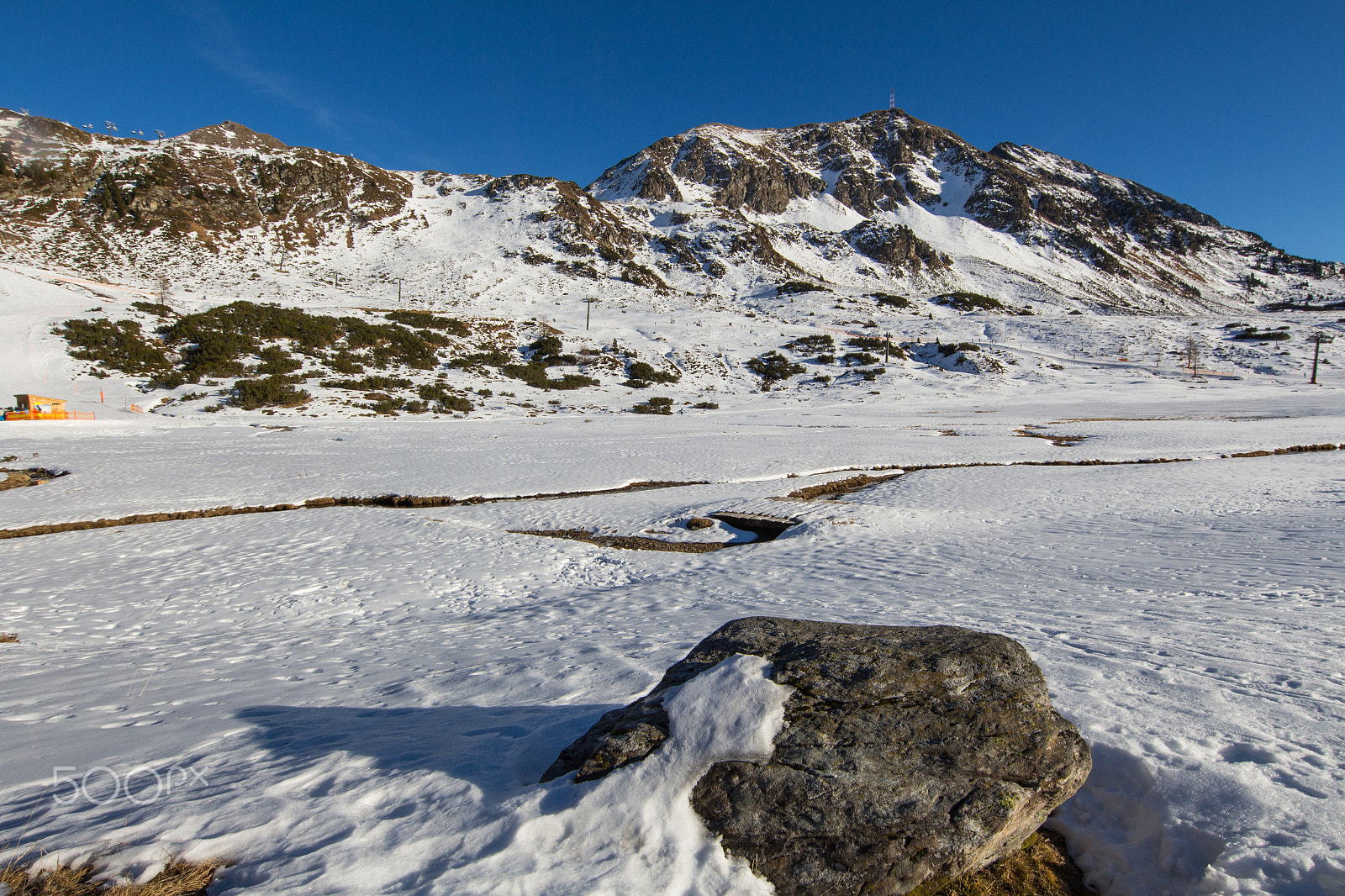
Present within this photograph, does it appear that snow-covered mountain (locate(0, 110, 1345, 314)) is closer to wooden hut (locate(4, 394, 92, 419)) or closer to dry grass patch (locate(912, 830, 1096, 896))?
dry grass patch (locate(912, 830, 1096, 896))

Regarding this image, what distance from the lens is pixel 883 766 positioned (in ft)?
8.57

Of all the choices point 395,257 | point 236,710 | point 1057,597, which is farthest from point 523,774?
point 395,257

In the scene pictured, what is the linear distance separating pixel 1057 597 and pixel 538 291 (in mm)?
71759

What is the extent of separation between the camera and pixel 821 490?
15.7 m

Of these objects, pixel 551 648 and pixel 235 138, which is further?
pixel 235 138

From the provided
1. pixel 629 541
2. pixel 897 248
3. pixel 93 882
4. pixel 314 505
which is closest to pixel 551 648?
pixel 93 882

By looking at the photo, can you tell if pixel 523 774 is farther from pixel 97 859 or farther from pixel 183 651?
pixel 183 651

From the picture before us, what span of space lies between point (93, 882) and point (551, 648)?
12.9ft

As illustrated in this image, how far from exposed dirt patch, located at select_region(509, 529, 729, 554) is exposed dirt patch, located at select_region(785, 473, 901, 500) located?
4.29 metres

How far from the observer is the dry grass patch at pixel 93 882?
226cm

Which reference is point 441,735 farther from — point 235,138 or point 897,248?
point 897,248

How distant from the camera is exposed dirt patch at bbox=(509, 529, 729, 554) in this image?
11312mm

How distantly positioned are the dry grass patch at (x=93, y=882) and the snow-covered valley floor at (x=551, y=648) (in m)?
0.10

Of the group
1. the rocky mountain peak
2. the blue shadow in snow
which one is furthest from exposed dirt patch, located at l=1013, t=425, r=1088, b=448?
the rocky mountain peak
